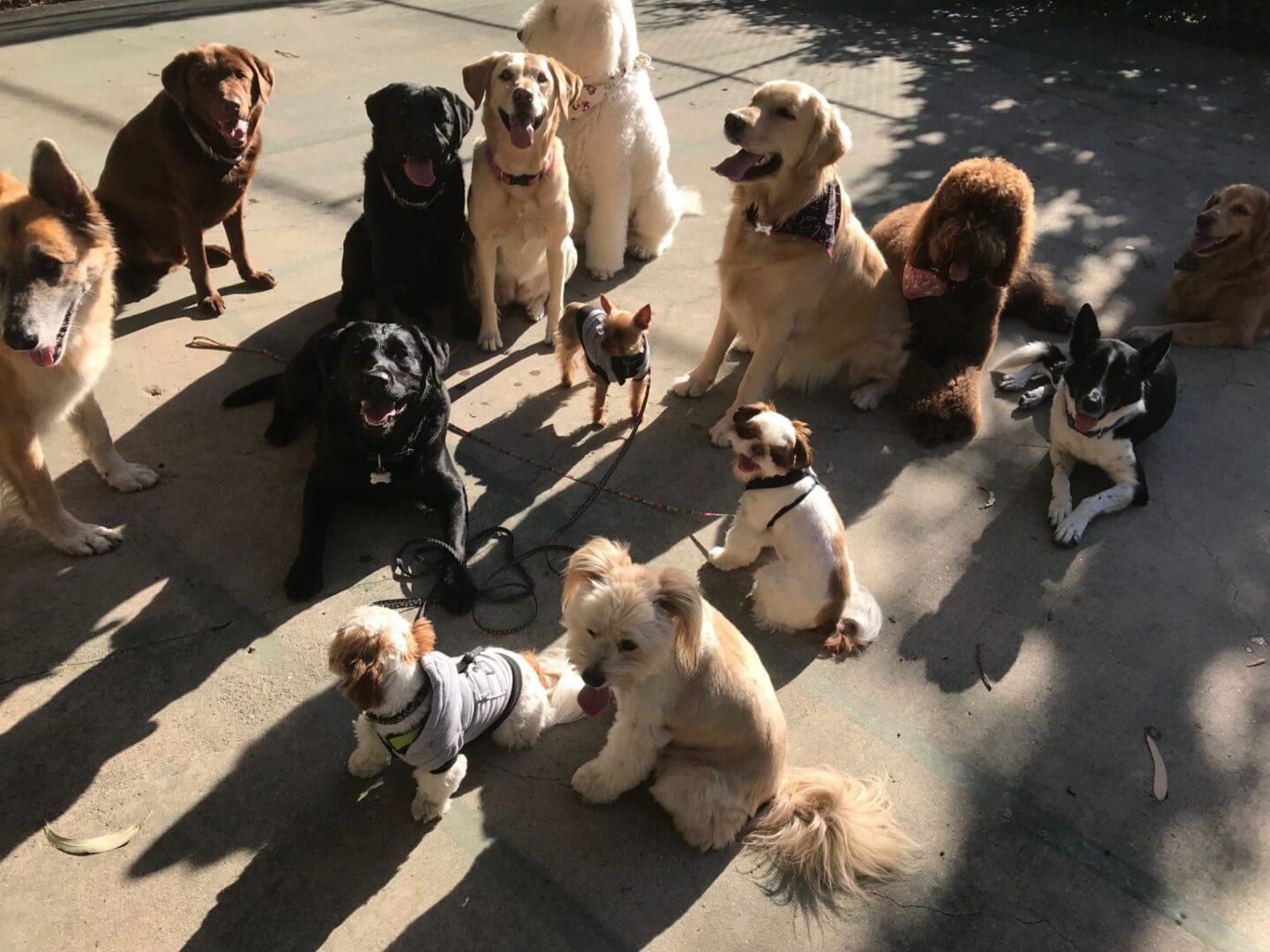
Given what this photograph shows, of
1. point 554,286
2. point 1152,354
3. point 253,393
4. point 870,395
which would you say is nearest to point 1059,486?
point 1152,354

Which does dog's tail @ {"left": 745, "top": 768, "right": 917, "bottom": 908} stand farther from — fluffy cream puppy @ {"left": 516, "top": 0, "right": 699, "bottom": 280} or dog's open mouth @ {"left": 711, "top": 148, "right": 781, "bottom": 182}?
fluffy cream puppy @ {"left": 516, "top": 0, "right": 699, "bottom": 280}

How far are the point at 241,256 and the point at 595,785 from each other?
3.78 meters

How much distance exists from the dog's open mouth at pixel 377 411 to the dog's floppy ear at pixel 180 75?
230cm

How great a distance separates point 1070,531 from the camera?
3.42 metres

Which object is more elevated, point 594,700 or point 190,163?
point 190,163

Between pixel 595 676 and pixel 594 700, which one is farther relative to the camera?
pixel 594 700

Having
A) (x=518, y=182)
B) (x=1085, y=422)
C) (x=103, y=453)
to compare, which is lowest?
(x=1085, y=422)

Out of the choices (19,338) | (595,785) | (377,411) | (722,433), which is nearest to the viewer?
(595,785)

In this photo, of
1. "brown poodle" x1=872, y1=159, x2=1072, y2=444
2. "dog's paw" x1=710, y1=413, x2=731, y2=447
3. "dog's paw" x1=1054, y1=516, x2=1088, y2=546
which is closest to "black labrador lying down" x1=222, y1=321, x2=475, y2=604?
"dog's paw" x1=710, y1=413, x2=731, y2=447

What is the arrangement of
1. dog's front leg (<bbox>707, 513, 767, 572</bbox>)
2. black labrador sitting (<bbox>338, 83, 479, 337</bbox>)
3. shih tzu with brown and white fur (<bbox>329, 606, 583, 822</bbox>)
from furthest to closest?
1. black labrador sitting (<bbox>338, 83, 479, 337</bbox>)
2. dog's front leg (<bbox>707, 513, 767, 572</bbox>)
3. shih tzu with brown and white fur (<bbox>329, 606, 583, 822</bbox>)

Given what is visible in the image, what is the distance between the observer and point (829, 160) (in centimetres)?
343

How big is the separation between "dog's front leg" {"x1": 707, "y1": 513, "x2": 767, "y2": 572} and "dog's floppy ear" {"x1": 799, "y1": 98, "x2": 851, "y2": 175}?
157cm

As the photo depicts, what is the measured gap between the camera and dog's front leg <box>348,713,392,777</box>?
93.6 inches

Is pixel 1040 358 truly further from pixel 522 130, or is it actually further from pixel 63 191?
pixel 63 191
